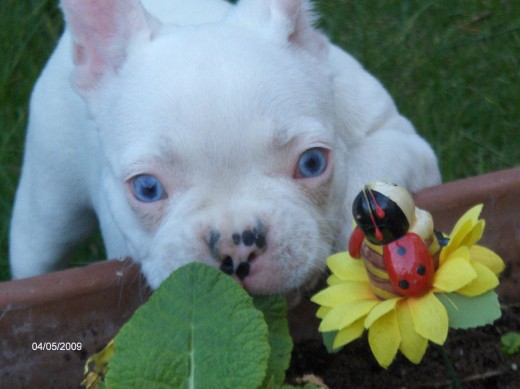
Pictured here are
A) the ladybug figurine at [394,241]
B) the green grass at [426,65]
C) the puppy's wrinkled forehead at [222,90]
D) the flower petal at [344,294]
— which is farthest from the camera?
the green grass at [426,65]

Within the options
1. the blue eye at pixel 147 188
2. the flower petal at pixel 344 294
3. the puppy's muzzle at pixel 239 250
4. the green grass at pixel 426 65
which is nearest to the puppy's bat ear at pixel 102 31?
the blue eye at pixel 147 188

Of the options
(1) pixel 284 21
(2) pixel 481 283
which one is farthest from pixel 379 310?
(1) pixel 284 21

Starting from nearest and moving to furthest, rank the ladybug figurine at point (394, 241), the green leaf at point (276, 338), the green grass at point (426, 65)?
the ladybug figurine at point (394, 241), the green leaf at point (276, 338), the green grass at point (426, 65)

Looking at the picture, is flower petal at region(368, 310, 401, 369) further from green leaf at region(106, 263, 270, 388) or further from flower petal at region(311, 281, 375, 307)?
green leaf at region(106, 263, 270, 388)

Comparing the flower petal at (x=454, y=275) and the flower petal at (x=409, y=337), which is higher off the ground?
the flower petal at (x=454, y=275)

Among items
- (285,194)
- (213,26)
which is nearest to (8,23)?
(213,26)

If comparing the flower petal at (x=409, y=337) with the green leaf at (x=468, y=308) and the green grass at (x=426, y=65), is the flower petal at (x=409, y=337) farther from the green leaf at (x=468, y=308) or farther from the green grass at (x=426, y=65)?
the green grass at (x=426, y=65)

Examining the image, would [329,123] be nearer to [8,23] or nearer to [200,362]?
[200,362]

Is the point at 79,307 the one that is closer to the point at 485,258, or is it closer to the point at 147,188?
the point at 147,188
